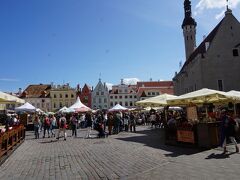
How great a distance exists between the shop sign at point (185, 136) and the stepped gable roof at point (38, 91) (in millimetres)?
79023

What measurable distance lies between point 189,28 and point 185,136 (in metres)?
53.7

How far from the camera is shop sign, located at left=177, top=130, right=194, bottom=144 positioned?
1420 centimetres

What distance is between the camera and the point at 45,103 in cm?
8969

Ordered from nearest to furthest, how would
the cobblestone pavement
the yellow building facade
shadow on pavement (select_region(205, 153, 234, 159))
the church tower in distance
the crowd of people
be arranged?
the cobblestone pavement < shadow on pavement (select_region(205, 153, 234, 159)) < the crowd of people < the church tower in distance < the yellow building facade

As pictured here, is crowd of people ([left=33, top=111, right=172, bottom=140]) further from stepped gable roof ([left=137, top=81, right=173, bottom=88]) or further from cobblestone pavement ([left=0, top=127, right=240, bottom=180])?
stepped gable roof ([left=137, top=81, right=173, bottom=88])

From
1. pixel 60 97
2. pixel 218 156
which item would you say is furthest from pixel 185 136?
pixel 60 97

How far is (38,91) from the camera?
3585 inches

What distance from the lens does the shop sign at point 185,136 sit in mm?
14197

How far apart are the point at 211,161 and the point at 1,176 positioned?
282 inches

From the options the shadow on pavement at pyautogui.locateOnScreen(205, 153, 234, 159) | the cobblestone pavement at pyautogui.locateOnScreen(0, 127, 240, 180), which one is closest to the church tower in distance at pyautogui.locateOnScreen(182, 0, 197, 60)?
the cobblestone pavement at pyautogui.locateOnScreen(0, 127, 240, 180)

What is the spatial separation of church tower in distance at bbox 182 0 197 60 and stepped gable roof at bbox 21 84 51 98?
153 feet

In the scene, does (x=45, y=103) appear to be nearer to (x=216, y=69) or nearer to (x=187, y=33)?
(x=187, y=33)

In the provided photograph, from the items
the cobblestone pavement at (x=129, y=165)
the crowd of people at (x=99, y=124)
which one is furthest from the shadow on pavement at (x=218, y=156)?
the crowd of people at (x=99, y=124)

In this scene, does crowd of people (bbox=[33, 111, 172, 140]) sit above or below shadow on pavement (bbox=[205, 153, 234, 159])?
above
